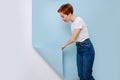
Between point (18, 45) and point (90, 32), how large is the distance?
0.78 m

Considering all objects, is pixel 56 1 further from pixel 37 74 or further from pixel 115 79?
pixel 115 79

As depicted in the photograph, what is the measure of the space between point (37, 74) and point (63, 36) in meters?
0.49

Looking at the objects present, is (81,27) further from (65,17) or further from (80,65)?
(80,65)

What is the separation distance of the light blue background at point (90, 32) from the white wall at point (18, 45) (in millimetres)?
74

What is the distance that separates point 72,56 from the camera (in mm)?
2686

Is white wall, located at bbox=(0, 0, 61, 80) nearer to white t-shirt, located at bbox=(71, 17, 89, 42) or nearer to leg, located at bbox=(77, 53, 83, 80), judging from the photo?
leg, located at bbox=(77, 53, 83, 80)

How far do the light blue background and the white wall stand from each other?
74mm

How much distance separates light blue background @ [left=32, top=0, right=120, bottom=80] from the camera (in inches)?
104

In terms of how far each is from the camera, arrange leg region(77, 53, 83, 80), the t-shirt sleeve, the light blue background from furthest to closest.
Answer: the light blue background, leg region(77, 53, 83, 80), the t-shirt sleeve

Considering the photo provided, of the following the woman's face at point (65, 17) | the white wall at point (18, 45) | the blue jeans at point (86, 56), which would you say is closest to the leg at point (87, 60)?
the blue jeans at point (86, 56)

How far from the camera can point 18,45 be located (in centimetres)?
262

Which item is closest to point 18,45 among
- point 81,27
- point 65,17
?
point 65,17

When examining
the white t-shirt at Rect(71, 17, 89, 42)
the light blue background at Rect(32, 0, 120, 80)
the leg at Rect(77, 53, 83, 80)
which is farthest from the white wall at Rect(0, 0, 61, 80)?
the white t-shirt at Rect(71, 17, 89, 42)

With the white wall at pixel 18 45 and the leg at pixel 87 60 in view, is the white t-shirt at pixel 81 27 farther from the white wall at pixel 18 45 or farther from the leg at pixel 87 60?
the white wall at pixel 18 45
